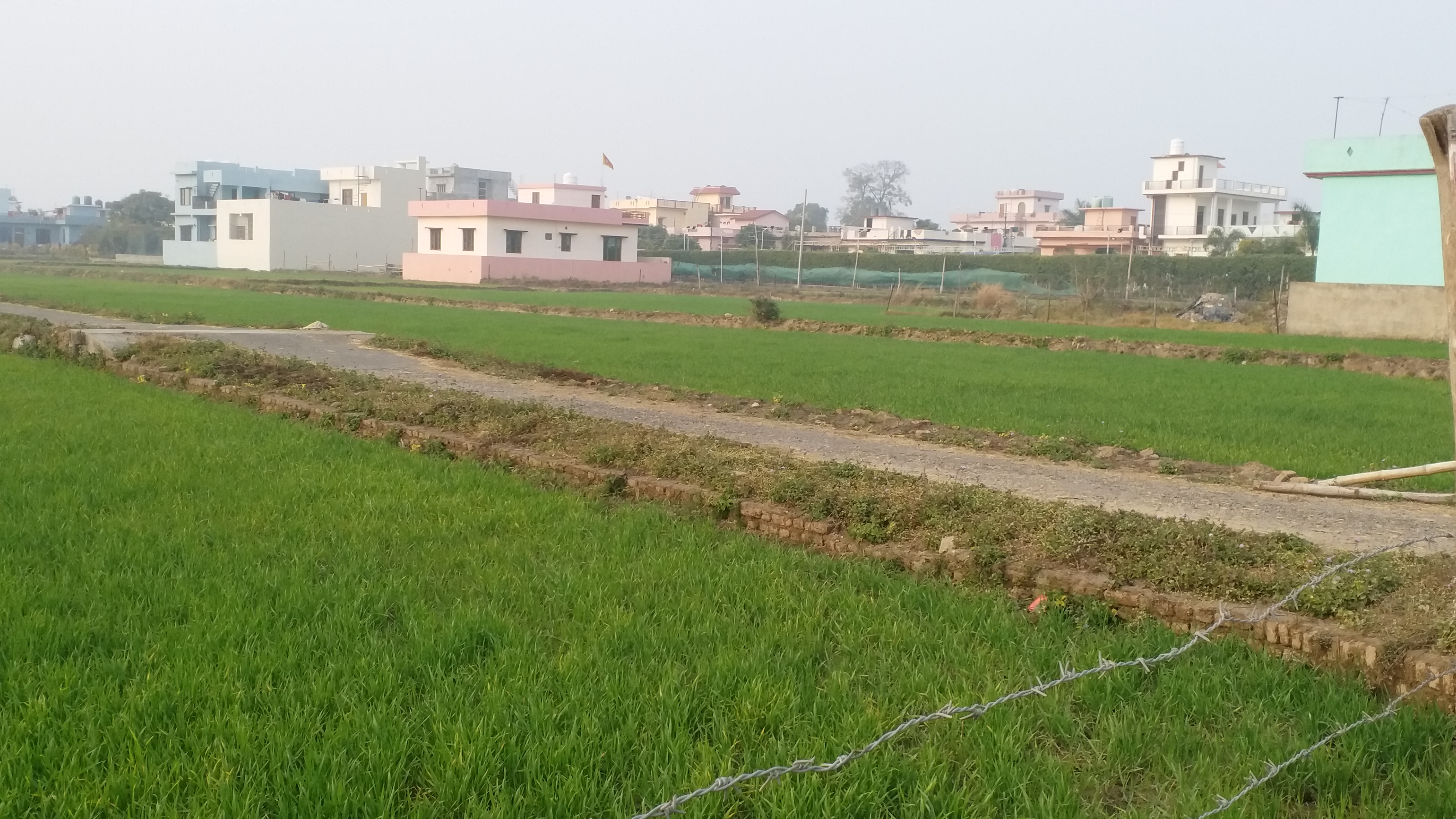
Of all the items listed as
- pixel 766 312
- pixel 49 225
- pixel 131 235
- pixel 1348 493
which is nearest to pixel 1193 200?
pixel 766 312

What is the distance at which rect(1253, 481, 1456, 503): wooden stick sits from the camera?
5586mm

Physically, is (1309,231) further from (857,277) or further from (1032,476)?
(1032,476)

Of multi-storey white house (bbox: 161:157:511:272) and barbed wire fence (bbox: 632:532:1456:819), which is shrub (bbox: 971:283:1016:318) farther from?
multi-storey white house (bbox: 161:157:511:272)

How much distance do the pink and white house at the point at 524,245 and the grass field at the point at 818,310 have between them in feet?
8.98

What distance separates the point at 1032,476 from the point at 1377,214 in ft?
70.0

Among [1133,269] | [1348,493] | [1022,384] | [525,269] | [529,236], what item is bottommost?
[1022,384]

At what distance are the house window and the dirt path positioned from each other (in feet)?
163

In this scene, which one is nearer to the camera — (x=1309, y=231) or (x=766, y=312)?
(x=766, y=312)

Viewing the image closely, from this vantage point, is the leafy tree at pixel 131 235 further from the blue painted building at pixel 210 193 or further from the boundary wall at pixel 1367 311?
the boundary wall at pixel 1367 311

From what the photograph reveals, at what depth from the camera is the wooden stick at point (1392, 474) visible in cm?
492

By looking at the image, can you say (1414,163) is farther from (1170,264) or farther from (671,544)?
(671,544)

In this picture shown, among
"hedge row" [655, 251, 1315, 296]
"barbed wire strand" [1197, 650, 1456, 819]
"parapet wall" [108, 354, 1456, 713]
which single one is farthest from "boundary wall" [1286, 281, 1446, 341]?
"barbed wire strand" [1197, 650, 1456, 819]

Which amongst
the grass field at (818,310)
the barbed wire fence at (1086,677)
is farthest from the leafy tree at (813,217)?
the barbed wire fence at (1086,677)

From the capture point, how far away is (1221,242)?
52.0 metres
